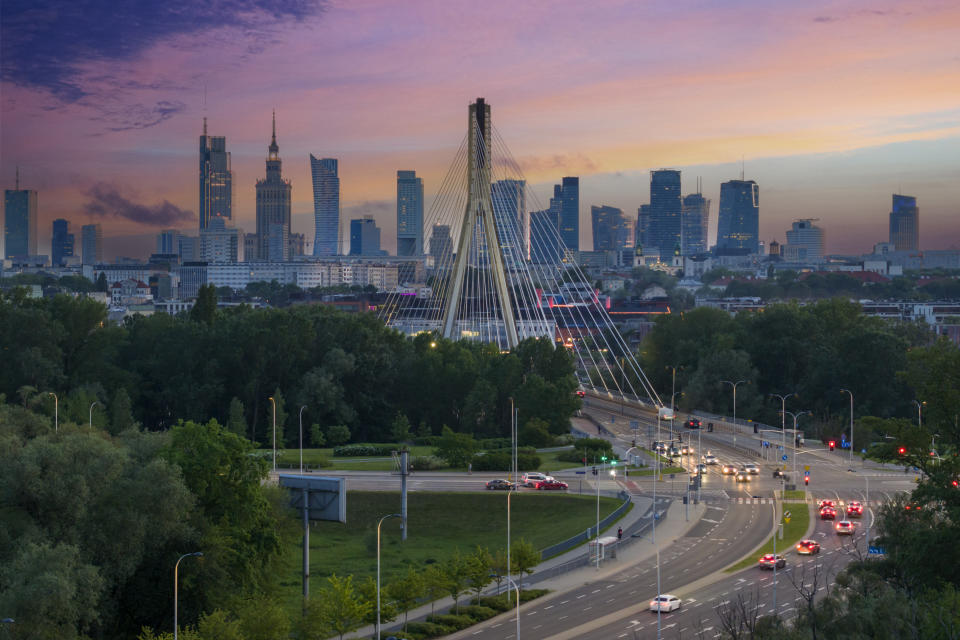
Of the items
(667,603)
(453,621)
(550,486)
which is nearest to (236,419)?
(550,486)

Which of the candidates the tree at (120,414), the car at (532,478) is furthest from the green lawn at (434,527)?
the tree at (120,414)

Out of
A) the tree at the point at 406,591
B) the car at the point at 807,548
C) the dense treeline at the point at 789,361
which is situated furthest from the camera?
the dense treeline at the point at 789,361

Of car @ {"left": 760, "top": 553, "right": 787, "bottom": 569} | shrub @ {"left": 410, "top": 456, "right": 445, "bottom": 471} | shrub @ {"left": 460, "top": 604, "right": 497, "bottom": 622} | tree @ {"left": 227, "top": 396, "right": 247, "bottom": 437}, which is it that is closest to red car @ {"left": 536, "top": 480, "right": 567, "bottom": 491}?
shrub @ {"left": 410, "top": 456, "right": 445, "bottom": 471}

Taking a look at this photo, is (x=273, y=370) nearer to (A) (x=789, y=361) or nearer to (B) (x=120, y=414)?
(B) (x=120, y=414)

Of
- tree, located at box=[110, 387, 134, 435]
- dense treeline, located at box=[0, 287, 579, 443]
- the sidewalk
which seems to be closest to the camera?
the sidewalk

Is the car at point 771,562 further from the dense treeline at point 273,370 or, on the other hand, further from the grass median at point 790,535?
the dense treeline at point 273,370

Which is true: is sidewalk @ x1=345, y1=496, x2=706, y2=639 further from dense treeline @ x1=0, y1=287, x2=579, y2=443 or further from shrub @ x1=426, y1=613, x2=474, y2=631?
dense treeline @ x1=0, y1=287, x2=579, y2=443
